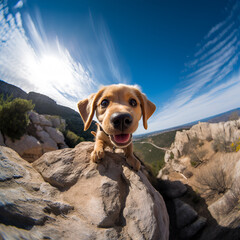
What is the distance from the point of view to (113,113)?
1.81 meters

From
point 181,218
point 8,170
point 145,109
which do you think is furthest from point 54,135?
point 181,218

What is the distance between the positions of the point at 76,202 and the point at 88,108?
1852 mm

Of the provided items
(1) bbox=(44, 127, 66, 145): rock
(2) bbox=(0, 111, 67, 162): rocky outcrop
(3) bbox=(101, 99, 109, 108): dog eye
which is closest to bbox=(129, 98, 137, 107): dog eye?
(3) bbox=(101, 99, 109, 108): dog eye

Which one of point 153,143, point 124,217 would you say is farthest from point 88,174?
point 153,143

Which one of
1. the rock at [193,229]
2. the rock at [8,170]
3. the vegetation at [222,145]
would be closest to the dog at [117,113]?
the rock at [8,170]

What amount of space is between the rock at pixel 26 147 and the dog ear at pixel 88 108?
27.6ft

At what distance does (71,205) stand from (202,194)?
33.8ft

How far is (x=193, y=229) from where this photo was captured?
18.9 feet

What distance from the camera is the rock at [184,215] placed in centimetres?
629

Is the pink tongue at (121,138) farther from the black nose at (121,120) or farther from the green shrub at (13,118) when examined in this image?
the green shrub at (13,118)

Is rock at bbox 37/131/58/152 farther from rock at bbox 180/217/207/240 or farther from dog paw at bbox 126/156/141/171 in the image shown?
rock at bbox 180/217/207/240

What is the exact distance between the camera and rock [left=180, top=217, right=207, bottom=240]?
→ 5706 mm

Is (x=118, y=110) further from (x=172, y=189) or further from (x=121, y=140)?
(x=172, y=189)

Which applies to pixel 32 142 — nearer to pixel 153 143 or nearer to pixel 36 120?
pixel 36 120
